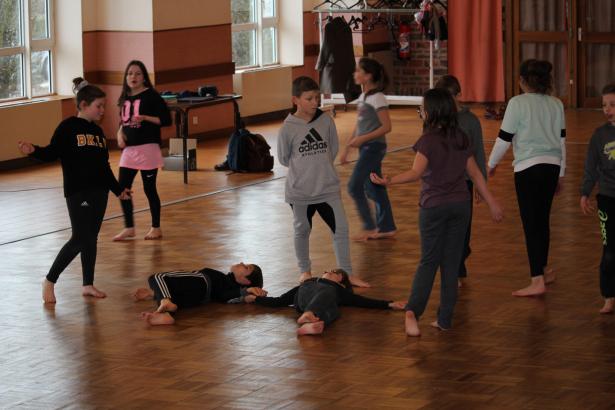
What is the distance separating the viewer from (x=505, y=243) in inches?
327

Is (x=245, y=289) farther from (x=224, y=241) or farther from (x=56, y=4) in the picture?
(x=56, y=4)

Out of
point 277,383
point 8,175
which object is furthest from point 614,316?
point 8,175

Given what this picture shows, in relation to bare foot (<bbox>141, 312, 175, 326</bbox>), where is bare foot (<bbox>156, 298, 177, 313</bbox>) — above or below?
above

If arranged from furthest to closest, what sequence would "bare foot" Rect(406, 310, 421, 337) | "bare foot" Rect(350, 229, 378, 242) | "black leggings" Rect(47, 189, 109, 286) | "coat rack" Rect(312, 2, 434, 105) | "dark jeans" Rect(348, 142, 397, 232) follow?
"coat rack" Rect(312, 2, 434, 105) < "bare foot" Rect(350, 229, 378, 242) < "dark jeans" Rect(348, 142, 397, 232) < "black leggings" Rect(47, 189, 109, 286) < "bare foot" Rect(406, 310, 421, 337)

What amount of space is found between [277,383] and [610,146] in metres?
2.16

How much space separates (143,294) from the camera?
6.76 m

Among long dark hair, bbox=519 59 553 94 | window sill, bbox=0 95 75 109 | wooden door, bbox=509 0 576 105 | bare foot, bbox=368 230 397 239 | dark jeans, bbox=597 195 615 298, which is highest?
wooden door, bbox=509 0 576 105

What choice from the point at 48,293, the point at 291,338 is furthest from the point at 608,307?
the point at 48,293

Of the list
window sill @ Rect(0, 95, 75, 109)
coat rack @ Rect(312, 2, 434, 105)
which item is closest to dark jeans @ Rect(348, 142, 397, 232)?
window sill @ Rect(0, 95, 75, 109)

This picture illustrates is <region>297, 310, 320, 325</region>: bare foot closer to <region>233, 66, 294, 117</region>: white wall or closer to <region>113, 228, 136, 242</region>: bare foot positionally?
<region>113, 228, 136, 242</region>: bare foot

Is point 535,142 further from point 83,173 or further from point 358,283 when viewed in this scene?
point 83,173

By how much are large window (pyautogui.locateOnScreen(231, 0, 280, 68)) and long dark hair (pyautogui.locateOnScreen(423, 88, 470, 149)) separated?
11.1 metres

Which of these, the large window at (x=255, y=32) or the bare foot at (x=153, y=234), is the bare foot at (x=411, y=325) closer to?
the bare foot at (x=153, y=234)

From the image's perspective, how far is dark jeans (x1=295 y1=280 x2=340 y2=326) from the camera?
6.15m
